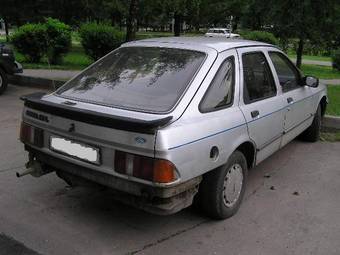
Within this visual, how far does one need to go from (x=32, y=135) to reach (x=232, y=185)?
186cm

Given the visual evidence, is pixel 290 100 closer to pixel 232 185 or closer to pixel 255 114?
pixel 255 114

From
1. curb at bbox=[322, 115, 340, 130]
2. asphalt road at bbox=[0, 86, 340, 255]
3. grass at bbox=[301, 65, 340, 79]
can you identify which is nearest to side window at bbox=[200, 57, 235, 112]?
asphalt road at bbox=[0, 86, 340, 255]

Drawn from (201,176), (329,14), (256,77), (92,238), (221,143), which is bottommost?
(92,238)

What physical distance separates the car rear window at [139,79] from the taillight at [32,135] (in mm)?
419

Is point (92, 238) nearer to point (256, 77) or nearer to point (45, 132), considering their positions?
point (45, 132)

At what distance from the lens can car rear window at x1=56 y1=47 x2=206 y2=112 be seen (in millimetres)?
3920

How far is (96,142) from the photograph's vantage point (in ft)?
12.1

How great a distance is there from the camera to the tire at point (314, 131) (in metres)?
6.96

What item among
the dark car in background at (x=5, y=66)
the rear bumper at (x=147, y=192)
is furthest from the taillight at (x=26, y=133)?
the dark car in background at (x=5, y=66)

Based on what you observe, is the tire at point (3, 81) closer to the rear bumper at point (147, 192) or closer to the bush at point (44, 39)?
the bush at point (44, 39)

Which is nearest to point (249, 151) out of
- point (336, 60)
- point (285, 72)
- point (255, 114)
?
point (255, 114)

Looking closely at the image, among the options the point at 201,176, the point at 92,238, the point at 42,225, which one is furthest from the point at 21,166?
the point at 201,176

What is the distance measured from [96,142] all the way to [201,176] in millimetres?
889

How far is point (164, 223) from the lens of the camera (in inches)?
167
